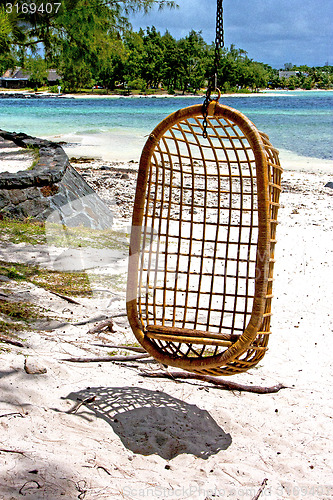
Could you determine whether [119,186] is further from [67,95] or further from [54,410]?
[67,95]

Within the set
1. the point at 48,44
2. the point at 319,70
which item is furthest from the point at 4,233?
the point at 319,70

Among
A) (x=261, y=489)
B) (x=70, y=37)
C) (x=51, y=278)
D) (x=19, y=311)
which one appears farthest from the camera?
(x=70, y=37)

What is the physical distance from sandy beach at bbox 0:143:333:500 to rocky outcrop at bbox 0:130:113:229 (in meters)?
2.19

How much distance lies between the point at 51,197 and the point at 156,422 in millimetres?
4009

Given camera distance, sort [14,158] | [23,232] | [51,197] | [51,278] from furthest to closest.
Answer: [14,158] → [51,197] → [23,232] → [51,278]

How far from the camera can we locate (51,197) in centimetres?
579

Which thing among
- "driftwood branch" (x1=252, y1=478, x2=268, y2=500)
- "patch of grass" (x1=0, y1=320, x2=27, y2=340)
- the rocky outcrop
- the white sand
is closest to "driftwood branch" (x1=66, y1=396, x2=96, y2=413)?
"patch of grass" (x1=0, y1=320, x2=27, y2=340)

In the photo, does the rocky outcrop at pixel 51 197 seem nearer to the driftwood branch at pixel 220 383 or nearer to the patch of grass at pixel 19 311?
the patch of grass at pixel 19 311

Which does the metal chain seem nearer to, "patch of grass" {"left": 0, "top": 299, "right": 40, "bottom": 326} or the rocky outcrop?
"patch of grass" {"left": 0, "top": 299, "right": 40, "bottom": 326}

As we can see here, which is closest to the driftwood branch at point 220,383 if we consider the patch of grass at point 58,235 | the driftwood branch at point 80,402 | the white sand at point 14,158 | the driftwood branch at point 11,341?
the driftwood branch at point 80,402

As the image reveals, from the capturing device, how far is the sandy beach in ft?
6.05

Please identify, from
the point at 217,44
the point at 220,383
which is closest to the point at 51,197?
the point at 220,383

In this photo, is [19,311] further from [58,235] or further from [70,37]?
[70,37]

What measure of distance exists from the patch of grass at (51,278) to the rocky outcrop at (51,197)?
166 cm
